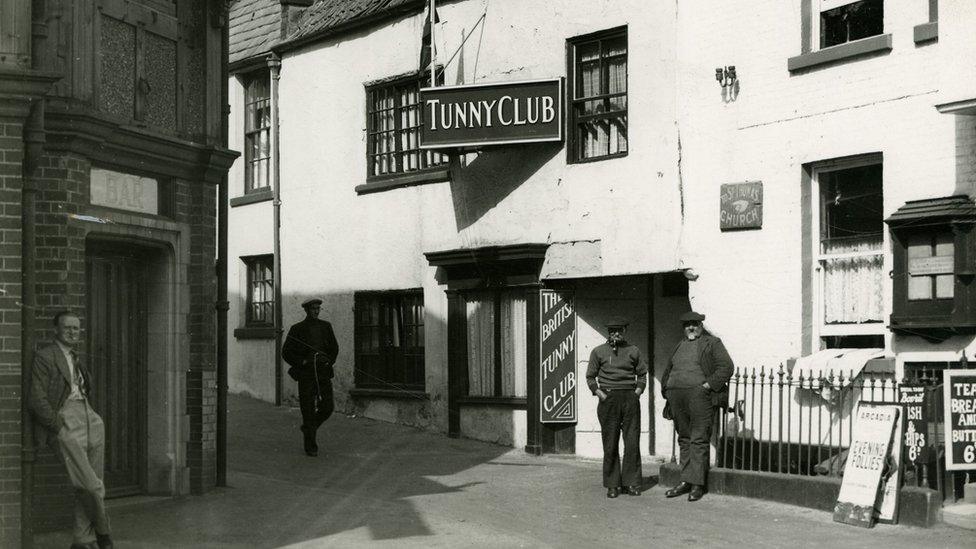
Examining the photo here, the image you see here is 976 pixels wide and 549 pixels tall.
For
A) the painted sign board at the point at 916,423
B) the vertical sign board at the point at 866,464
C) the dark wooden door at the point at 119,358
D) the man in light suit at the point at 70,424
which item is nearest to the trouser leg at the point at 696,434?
the vertical sign board at the point at 866,464

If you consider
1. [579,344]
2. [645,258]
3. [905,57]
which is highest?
[905,57]

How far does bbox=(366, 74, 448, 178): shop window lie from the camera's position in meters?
19.6

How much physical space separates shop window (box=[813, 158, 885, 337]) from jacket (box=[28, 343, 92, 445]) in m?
7.70

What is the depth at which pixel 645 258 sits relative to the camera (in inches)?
635

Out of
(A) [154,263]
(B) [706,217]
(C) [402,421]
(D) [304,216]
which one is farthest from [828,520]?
(D) [304,216]

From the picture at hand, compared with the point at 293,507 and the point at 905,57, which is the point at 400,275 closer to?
the point at 293,507

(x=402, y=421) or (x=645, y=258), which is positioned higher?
(x=645, y=258)

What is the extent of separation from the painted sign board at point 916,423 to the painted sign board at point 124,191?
7.14m

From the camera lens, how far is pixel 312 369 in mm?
16562

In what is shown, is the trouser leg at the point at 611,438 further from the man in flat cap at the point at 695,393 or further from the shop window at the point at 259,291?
the shop window at the point at 259,291

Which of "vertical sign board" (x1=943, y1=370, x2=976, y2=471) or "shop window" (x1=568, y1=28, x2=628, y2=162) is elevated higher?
"shop window" (x1=568, y1=28, x2=628, y2=162)

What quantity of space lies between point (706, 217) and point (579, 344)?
3.04 meters

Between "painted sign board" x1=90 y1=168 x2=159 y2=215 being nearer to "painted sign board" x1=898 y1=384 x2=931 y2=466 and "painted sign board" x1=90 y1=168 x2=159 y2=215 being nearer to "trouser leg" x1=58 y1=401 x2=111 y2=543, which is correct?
"trouser leg" x1=58 y1=401 x2=111 y2=543

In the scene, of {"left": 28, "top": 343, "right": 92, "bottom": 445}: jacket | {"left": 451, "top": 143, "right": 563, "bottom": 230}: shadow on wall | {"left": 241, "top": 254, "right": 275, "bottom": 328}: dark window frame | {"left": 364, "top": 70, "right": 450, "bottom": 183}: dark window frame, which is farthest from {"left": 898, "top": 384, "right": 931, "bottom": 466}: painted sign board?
{"left": 241, "top": 254, "right": 275, "bottom": 328}: dark window frame
